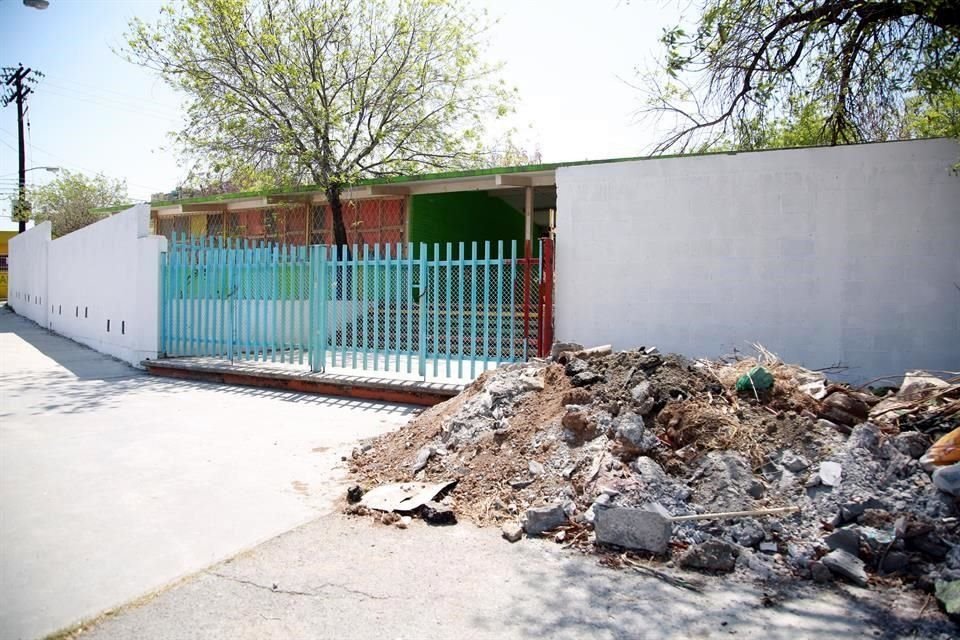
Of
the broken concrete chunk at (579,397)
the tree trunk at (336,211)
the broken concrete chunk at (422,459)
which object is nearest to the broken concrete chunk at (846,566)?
the broken concrete chunk at (579,397)

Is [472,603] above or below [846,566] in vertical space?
below

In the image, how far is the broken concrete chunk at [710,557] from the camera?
3.58m

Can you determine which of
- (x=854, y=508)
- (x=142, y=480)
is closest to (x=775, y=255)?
(x=854, y=508)

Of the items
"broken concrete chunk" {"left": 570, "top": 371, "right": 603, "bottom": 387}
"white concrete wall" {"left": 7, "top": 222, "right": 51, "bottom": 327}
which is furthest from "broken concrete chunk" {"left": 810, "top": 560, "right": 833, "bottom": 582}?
"white concrete wall" {"left": 7, "top": 222, "right": 51, "bottom": 327}

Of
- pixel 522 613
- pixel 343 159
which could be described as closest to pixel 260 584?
pixel 522 613

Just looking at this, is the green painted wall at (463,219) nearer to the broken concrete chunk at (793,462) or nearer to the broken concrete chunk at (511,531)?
the broken concrete chunk at (511,531)

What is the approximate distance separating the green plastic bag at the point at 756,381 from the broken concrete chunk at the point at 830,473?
981 mm

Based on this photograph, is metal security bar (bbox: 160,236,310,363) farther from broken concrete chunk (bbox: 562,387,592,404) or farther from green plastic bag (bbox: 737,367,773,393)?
green plastic bag (bbox: 737,367,773,393)

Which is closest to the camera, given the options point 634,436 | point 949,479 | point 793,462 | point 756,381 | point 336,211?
point 949,479

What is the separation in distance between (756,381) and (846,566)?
187 centimetres

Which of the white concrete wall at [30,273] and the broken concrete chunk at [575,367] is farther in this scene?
the white concrete wall at [30,273]

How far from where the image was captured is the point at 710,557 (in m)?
3.58

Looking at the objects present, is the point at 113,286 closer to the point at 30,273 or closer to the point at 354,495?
the point at 354,495

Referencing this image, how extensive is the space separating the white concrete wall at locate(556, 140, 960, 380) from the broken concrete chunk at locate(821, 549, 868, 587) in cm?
440
